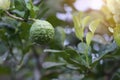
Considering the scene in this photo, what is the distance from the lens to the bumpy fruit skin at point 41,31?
845mm

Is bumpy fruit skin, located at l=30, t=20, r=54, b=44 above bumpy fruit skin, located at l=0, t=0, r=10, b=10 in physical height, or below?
below

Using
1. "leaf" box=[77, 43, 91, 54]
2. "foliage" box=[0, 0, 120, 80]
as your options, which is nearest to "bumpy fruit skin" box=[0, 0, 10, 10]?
"foliage" box=[0, 0, 120, 80]

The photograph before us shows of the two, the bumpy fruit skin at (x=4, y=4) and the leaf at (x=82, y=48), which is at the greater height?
the bumpy fruit skin at (x=4, y=4)

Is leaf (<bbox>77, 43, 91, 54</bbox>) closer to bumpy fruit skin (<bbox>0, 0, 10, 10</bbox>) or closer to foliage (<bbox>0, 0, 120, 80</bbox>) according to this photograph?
foliage (<bbox>0, 0, 120, 80</bbox>)

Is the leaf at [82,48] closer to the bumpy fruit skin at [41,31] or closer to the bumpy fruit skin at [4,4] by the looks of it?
the bumpy fruit skin at [41,31]

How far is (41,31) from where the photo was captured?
2.82ft

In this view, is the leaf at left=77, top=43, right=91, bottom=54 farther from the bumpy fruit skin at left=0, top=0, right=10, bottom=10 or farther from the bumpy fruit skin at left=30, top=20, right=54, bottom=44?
the bumpy fruit skin at left=0, top=0, right=10, bottom=10

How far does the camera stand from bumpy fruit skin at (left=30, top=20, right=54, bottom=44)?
85 centimetres

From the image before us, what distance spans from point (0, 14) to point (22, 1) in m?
0.08

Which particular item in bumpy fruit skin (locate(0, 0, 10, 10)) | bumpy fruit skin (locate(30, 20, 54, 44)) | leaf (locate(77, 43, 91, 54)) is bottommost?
leaf (locate(77, 43, 91, 54))

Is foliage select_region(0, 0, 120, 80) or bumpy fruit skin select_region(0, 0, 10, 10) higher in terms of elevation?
bumpy fruit skin select_region(0, 0, 10, 10)

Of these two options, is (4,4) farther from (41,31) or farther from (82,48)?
(82,48)

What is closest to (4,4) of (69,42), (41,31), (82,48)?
(41,31)

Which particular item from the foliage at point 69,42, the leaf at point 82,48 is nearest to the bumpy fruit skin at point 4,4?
the foliage at point 69,42
